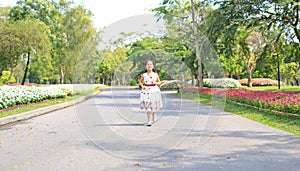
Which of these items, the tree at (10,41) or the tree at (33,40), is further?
the tree at (33,40)

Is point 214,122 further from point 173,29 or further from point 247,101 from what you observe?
point 173,29

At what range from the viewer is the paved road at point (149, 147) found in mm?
4777

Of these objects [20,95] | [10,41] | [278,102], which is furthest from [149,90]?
[10,41]

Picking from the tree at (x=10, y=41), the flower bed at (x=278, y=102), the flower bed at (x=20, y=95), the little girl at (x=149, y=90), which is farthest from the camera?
the tree at (x=10, y=41)

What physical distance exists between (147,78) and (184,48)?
1974 cm

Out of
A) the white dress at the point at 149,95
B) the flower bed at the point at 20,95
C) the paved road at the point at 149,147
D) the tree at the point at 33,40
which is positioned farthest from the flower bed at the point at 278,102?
the tree at the point at 33,40

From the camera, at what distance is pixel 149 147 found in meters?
5.99

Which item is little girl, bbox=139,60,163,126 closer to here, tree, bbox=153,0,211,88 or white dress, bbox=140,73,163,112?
white dress, bbox=140,73,163,112

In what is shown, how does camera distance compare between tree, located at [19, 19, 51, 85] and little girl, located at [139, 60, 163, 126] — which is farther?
tree, located at [19, 19, 51, 85]

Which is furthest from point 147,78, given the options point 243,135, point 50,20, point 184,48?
point 50,20

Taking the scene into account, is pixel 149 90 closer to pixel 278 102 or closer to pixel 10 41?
pixel 278 102

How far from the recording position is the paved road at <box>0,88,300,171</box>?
4.78m

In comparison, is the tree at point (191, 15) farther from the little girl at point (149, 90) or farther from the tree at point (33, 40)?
the little girl at point (149, 90)

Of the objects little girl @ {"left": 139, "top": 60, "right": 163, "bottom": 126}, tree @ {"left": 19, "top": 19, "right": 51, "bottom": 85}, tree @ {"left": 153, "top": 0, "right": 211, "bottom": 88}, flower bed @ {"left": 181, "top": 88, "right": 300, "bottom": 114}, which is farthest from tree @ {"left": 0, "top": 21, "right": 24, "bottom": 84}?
little girl @ {"left": 139, "top": 60, "right": 163, "bottom": 126}
